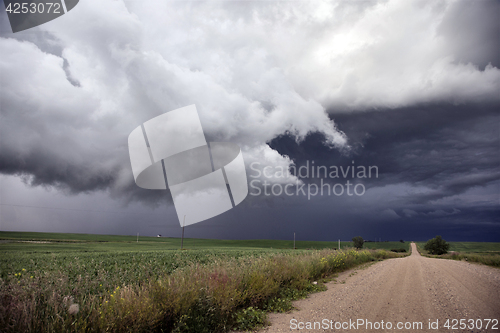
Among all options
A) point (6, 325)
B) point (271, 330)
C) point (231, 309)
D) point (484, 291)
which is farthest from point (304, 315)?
point (484, 291)

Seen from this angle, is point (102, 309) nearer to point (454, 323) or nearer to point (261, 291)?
point (261, 291)

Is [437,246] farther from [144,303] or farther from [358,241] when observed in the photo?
[144,303]

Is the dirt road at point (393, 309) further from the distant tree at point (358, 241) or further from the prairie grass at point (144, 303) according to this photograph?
the distant tree at point (358, 241)

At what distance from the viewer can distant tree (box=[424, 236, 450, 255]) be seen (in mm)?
74062

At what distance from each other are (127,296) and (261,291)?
352 cm

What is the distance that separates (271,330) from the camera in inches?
208

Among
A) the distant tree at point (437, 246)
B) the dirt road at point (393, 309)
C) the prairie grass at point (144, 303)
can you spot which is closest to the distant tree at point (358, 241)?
the distant tree at point (437, 246)

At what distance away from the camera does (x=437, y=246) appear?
75.2 meters

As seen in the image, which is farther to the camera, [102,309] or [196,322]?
[196,322]

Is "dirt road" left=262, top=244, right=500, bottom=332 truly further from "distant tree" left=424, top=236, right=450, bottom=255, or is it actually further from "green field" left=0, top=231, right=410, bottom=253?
"distant tree" left=424, top=236, right=450, bottom=255

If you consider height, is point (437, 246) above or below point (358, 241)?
above

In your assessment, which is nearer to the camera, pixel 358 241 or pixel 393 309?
pixel 393 309

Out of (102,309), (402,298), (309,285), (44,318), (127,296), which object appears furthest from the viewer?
(309,285)

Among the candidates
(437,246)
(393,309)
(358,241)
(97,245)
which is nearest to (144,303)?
(393,309)
